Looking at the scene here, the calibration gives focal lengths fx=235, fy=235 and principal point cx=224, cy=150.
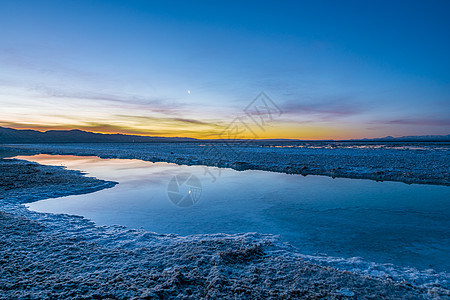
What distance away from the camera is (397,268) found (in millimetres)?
4844

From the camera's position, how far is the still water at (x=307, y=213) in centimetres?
601

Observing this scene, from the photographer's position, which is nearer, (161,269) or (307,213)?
(161,269)

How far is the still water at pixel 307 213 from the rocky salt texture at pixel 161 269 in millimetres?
1079

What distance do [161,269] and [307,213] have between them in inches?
233

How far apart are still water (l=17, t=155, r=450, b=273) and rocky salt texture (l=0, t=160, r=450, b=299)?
1079mm

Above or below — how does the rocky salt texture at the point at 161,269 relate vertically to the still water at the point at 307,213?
above

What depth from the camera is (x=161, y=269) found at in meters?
4.69

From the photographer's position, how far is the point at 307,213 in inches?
344

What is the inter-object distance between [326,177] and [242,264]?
1325cm

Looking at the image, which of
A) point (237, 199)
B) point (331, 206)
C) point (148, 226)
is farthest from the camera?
point (237, 199)

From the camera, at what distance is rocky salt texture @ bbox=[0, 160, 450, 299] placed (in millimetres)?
3887

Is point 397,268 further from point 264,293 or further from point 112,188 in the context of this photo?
point 112,188

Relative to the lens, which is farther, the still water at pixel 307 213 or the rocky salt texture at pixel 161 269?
the still water at pixel 307 213

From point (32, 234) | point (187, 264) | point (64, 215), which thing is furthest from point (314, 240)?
point (64, 215)
